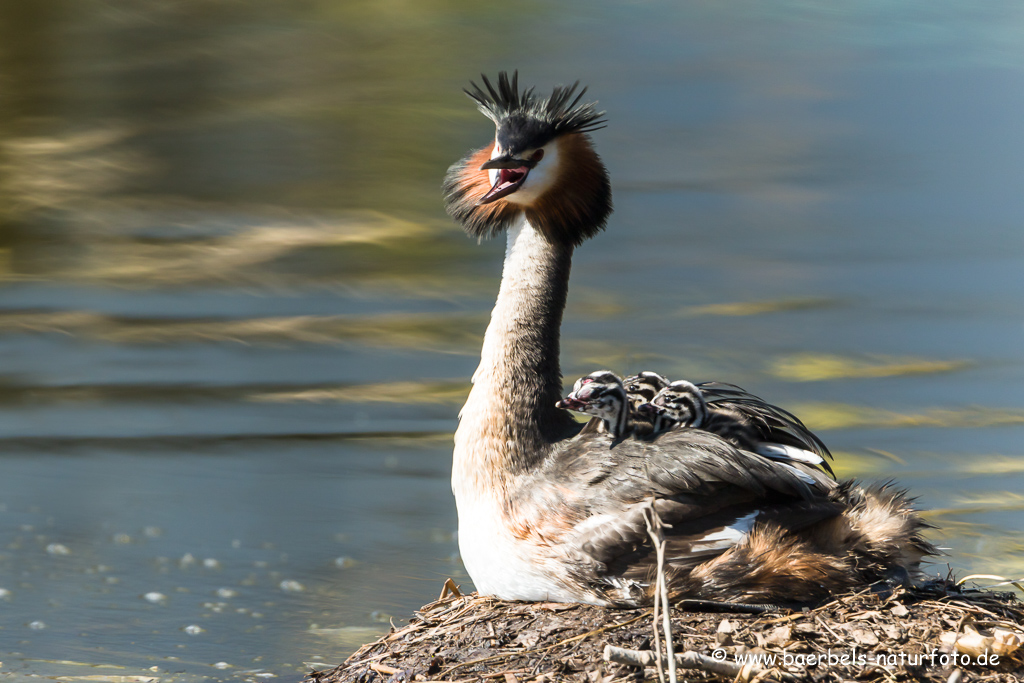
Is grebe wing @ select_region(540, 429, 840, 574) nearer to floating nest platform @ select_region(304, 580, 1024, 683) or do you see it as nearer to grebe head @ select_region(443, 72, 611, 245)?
floating nest platform @ select_region(304, 580, 1024, 683)

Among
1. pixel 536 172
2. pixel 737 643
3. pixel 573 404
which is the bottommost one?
pixel 737 643

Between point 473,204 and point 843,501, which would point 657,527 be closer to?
point 843,501

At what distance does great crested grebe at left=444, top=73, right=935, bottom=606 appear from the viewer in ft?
14.2

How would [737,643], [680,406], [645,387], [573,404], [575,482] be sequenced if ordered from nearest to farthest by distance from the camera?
[737,643] < [573,404] < [575,482] < [680,406] < [645,387]

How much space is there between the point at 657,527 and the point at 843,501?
97 centimetres

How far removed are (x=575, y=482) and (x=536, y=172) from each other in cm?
130

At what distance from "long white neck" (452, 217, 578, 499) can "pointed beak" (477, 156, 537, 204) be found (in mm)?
226

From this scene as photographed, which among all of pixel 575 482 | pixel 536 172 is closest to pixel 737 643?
pixel 575 482

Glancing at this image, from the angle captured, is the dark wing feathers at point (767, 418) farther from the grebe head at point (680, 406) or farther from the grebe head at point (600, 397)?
the grebe head at point (600, 397)

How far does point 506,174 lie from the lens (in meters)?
4.83

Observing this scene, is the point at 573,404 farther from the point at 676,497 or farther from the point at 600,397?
the point at 676,497

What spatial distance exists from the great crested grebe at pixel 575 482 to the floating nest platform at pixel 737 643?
0.33 ft

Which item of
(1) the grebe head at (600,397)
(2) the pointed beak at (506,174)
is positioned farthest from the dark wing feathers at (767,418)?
(2) the pointed beak at (506,174)

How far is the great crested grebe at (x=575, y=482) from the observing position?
4.34 metres
